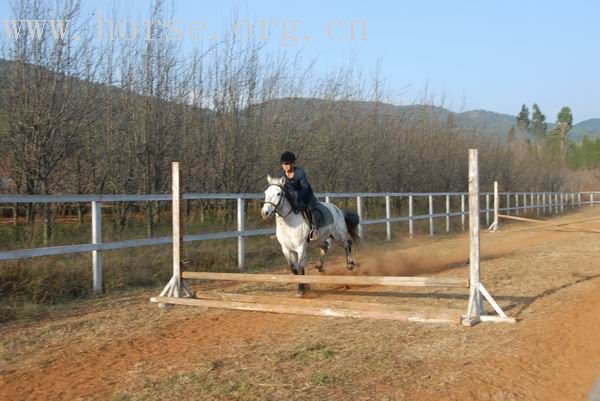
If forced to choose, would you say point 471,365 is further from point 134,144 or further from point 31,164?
point 134,144

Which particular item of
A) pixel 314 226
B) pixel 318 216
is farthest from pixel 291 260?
pixel 318 216

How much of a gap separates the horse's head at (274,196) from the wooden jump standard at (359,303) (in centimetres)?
102

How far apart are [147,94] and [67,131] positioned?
3393mm

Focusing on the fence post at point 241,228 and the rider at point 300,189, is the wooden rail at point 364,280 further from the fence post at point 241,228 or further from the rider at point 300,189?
the fence post at point 241,228

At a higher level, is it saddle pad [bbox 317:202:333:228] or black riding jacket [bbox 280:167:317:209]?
black riding jacket [bbox 280:167:317:209]

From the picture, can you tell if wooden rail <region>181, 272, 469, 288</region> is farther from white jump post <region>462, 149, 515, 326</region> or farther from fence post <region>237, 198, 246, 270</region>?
fence post <region>237, 198, 246, 270</region>

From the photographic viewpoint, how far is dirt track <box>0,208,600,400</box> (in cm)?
449

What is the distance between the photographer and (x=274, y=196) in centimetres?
848

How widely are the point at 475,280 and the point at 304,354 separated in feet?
8.19

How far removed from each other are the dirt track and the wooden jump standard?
5.8 inches

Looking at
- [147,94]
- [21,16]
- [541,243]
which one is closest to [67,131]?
[21,16]

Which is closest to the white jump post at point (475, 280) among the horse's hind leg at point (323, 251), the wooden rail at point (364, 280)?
the wooden rail at point (364, 280)

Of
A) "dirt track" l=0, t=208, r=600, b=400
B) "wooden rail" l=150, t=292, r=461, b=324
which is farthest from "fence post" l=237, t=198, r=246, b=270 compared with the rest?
"wooden rail" l=150, t=292, r=461, b=324

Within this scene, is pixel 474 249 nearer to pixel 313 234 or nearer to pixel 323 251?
pixel 313 234
